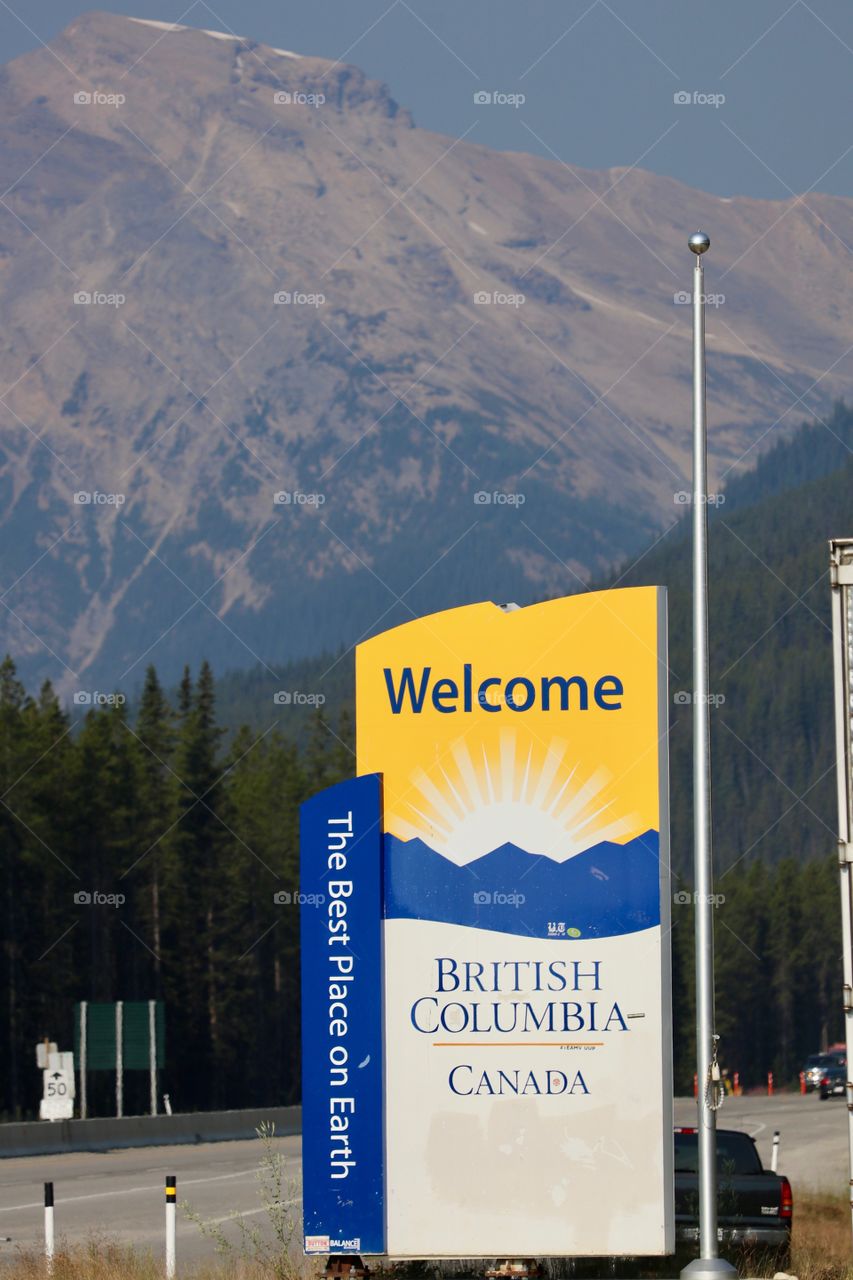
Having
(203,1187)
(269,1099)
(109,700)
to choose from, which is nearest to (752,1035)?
(269,1099)

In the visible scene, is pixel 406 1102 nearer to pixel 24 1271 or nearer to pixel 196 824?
pixel 24 1271

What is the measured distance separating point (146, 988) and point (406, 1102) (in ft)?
244

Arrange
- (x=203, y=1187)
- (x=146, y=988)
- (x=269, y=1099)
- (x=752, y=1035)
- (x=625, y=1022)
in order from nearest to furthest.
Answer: (x=625, y=1022) → (x=203, y=1187) → (x=146, y=988) → (x=269, y=1099) → (x=752, y=1035)

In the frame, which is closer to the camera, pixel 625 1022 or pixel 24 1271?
pixel 625 1022

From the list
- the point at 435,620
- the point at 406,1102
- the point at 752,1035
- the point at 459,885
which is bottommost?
the point at 752,1035

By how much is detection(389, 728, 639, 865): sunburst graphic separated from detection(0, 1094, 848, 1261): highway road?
3952 mm

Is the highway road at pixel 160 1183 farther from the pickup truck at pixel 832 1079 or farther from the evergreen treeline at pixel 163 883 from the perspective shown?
the evergreen treeline at pixel 163 883

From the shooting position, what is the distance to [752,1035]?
142250 millimetres

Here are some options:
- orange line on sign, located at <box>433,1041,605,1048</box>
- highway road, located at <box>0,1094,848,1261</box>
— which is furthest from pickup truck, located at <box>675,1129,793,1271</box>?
highway road, located at <box>0,1094,848,1261</box>

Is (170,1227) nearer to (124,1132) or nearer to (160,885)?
(124,1132)

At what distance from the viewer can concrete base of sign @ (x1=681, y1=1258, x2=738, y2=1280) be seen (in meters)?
14.6

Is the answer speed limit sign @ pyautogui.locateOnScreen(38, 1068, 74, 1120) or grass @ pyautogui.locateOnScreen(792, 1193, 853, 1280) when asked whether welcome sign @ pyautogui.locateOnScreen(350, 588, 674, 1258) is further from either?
speed limit sign @ pyautogui.locateOnScreen(38, 1068, 74, 1120)

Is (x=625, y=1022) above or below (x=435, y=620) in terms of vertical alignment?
below

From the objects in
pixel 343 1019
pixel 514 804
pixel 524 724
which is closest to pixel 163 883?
pixel 343 1019
